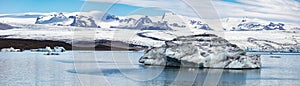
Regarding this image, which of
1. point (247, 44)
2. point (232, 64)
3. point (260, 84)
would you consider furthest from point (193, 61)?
point (247, 44)

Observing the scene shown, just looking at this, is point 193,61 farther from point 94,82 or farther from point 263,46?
point 263,46

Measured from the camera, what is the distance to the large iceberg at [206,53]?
95.6 ft

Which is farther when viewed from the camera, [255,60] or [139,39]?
[139,39]

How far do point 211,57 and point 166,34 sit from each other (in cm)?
5762

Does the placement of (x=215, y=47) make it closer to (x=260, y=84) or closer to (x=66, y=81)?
(x=260, y=84)

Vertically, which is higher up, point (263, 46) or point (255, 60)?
point (255, 60)

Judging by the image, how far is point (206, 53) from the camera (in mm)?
29078

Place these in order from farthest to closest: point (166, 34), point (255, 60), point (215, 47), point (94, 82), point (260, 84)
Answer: point (166, 34)
point (255, 60)
point (215, 47)
point (260, 84)
point (94, 82)

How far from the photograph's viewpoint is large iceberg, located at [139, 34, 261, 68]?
1147 inches

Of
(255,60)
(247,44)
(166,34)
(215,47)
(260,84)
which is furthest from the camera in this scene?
(247,44)

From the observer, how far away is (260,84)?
21.0 metres

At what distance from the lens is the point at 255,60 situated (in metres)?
31.8

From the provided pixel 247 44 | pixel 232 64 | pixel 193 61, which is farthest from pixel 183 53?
pixel 247 44

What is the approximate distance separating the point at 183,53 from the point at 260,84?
936 cm
